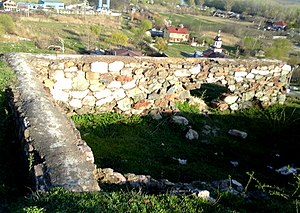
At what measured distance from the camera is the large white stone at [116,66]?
247 inches

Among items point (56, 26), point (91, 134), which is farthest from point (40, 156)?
point (56, 26)

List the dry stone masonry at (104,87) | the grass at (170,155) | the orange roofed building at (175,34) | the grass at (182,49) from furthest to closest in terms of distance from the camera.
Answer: the orange roofed building at (175,34) → the grass at (182,49) → the dry stone masonry at (104,87) → the grass at (170,155)

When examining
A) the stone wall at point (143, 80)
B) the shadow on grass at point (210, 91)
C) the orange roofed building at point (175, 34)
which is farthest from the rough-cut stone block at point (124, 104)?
the orange roofed building at point (175, 34)

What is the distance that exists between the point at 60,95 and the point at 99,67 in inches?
32.0

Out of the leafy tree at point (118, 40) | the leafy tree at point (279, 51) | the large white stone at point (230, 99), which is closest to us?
the large white stone at point (230, 99)

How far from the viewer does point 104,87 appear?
6340 mm

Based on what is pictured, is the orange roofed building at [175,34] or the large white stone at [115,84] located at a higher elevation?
the large white stone at [115,84]

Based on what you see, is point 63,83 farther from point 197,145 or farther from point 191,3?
point 191,3

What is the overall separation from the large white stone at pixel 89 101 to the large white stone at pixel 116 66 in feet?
1.94

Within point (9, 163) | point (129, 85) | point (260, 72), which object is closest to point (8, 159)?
point (9, 163)

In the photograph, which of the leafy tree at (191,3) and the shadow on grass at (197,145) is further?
the leafy tree at (191,3)

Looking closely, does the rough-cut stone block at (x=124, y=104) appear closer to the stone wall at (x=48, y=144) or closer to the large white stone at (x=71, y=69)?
the large white stone at (x=71, y=69)

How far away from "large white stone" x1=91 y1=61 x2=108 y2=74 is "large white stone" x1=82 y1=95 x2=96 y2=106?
0.49 metres

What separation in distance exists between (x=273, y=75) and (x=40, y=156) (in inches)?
225
